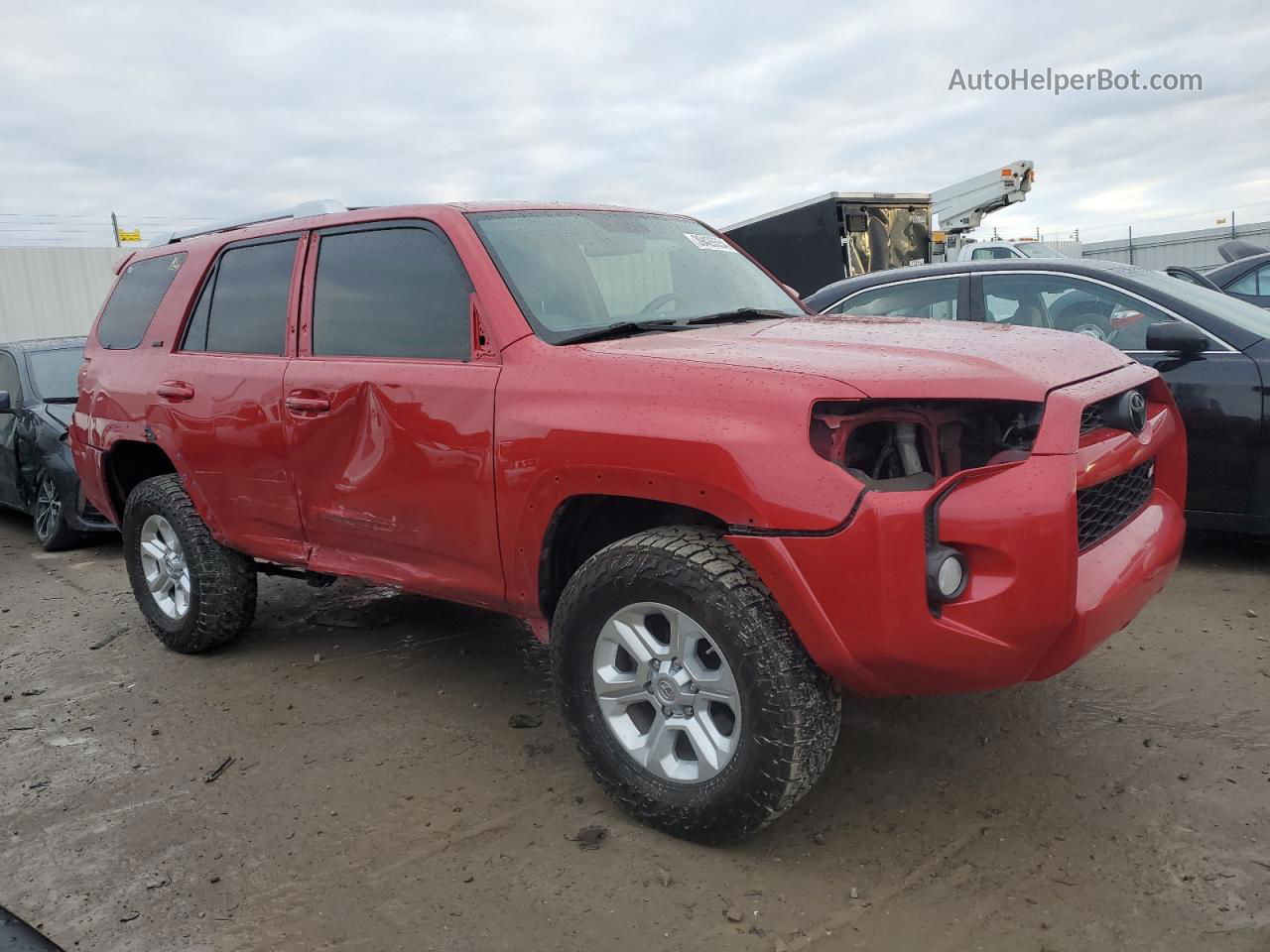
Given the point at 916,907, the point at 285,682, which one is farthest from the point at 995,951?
the point at 285,682

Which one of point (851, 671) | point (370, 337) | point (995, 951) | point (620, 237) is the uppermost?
point (620, 237)

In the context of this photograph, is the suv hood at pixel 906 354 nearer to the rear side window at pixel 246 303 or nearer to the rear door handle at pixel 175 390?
the rear side window at pixel 246 303

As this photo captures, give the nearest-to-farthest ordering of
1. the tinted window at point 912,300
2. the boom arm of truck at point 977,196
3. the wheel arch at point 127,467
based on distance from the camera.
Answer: the wheel arch at point 127,467
the tinted window at point 912,300
the boom arm of truck at point 977,196

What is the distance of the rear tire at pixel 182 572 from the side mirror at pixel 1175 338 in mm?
4249

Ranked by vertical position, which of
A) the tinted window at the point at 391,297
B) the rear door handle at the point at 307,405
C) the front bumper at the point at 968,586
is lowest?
the front bumper at the point at 968,586

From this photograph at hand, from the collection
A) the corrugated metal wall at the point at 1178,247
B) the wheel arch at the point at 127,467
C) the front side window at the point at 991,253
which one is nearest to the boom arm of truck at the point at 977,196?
the front side window at the point at 991,253

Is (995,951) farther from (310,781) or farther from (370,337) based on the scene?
(370,337)

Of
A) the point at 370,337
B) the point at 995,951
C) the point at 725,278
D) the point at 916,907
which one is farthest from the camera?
the point at 725,278

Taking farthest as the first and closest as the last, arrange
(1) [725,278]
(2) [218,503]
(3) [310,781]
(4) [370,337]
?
(2) [218,503] < (1) [725,278] < (4) [370,337] < (3) [310,781]

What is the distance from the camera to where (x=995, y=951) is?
233cm

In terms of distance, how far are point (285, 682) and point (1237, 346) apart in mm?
4601

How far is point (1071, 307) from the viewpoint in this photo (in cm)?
533

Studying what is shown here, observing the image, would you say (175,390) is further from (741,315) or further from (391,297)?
(741,315)

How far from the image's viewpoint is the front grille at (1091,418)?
2.73 meters
